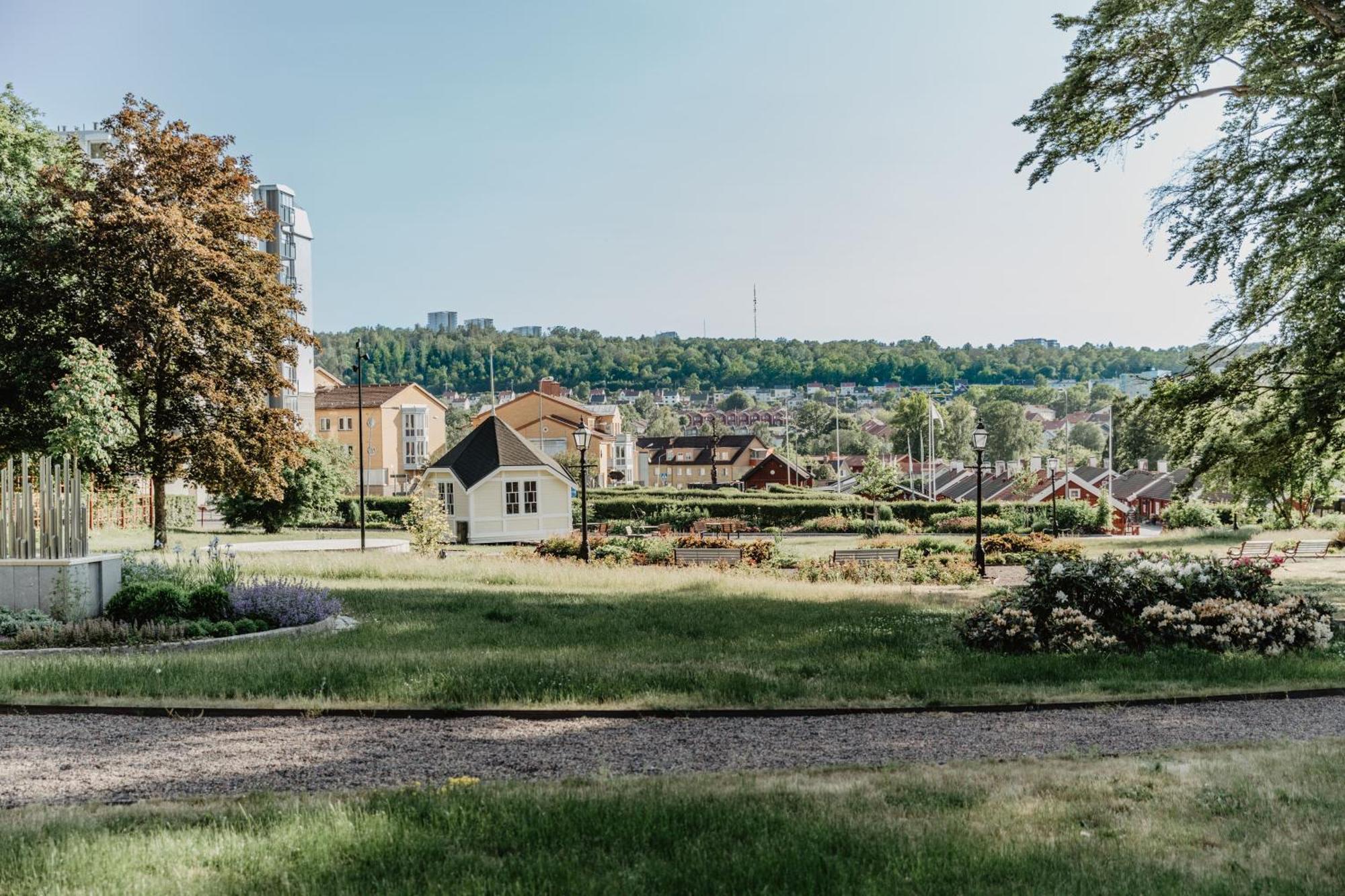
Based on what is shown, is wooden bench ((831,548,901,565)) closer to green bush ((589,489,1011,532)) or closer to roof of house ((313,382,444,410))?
green bush ((589,489,1011,532))

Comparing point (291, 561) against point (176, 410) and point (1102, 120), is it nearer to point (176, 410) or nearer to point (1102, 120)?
point (176, 410)

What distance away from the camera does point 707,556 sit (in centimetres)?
2859

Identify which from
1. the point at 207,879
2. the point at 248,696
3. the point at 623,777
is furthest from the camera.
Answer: the point at 248,696

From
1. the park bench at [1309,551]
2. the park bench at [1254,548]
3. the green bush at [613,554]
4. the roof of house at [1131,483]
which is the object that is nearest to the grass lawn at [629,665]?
the green bush at [613,554]

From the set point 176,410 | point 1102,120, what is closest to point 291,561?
point 176,410

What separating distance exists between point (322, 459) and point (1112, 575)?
126ft

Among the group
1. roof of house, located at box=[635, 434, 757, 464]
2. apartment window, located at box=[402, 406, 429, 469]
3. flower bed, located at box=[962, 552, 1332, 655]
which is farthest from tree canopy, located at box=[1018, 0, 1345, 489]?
roof of house, located at box=[635, 434, 757, 464]

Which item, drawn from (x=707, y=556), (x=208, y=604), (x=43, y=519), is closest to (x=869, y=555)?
(x=707, y=556)

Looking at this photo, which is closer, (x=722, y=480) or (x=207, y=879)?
(x=207, y=879)

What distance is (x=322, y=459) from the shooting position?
148 feet

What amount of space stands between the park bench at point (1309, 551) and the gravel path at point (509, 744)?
1064 inches

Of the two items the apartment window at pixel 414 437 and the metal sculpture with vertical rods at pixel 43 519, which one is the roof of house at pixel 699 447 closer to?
the apartment window at pixel 414 437

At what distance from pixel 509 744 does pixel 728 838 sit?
2.80m

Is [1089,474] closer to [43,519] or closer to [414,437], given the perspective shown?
[414,437]
